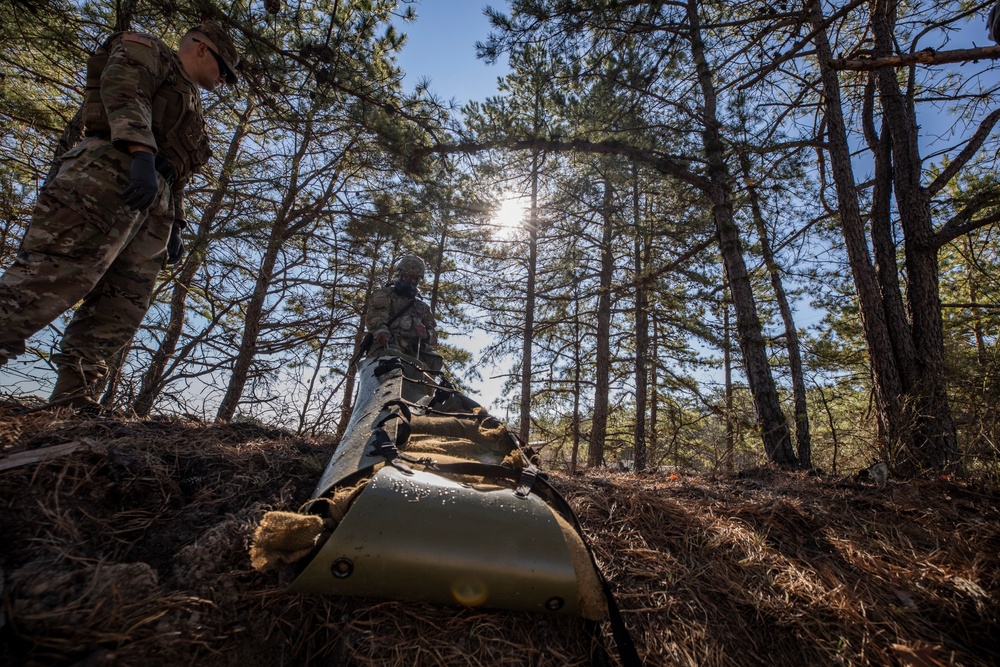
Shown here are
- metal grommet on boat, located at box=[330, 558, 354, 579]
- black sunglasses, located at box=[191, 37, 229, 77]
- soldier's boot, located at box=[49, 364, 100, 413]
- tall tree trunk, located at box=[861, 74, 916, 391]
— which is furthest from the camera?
tall tree trunk, located at box=[861, 74, 916, 391]

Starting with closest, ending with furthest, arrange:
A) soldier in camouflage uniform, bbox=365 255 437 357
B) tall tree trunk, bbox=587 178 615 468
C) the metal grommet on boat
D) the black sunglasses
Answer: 1. the metal grommet on boat
2. the black sunglasses
3. soldier in camouflage uniform, bbox=365 255 437 357
4. tall tree trunk, bbox=587 178 615 468

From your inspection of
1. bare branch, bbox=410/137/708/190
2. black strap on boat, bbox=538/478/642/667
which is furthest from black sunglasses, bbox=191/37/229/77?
black strap on boat, bbox=538/478/642/667

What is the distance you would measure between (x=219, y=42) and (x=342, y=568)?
341cm

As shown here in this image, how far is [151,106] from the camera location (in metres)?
2.48

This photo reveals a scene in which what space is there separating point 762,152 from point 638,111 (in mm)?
1603

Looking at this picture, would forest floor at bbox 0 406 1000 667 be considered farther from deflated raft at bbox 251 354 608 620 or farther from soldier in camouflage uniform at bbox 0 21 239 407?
soldier in camouflage uniform at bbox 0 21 239 407

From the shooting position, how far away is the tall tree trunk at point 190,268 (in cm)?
386

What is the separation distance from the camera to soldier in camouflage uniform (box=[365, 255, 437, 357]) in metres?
4.92

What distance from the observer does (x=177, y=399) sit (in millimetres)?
2721

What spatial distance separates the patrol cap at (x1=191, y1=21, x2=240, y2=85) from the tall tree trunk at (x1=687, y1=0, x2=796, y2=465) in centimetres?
455

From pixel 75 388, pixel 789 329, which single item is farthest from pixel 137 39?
pixel 789 329

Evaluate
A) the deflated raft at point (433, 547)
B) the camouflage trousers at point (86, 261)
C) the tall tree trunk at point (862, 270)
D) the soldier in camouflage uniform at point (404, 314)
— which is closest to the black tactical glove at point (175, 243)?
the camouflage trousers at point (86, 261)

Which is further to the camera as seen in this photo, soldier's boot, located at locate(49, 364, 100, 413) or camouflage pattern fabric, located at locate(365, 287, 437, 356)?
camouflage pattern fabric, located at locate(365, 287, 437, 356)

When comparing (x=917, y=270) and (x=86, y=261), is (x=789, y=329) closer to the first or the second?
(x=917, y=270)
